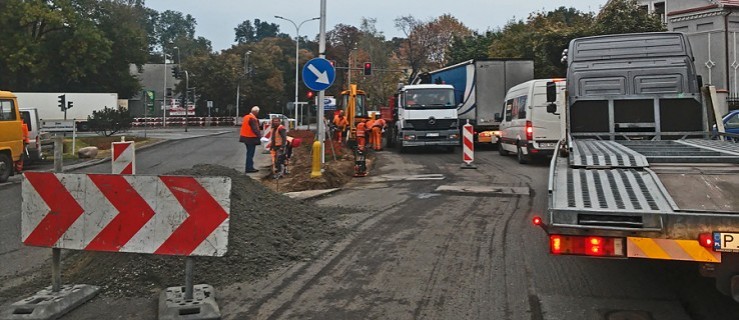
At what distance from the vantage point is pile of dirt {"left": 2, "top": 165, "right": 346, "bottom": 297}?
5.77 metres

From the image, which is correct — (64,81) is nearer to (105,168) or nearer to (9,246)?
(105,168)

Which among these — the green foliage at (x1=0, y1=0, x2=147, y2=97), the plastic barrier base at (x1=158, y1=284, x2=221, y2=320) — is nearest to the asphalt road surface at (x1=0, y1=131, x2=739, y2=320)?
the plastic barrier base at (x1=158, y1=284, x2=221, y2=320)

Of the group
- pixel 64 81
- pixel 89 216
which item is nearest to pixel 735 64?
pixel 89 216

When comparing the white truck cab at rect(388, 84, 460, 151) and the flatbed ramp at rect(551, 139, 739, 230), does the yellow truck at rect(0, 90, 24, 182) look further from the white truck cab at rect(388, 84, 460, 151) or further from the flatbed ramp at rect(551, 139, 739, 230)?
the flatbed ramp at rect(551, 139, 739, 230)

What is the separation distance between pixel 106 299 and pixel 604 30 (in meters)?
32.0

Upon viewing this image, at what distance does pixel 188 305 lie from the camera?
491 cm

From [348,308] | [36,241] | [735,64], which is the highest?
[735,64]

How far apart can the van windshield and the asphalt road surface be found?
39.4 ft

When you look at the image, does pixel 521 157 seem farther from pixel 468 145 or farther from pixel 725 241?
pixel 725 241

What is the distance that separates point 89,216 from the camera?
509cm

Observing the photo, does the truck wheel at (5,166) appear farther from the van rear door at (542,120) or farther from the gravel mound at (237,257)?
the van rear door at (542,120)

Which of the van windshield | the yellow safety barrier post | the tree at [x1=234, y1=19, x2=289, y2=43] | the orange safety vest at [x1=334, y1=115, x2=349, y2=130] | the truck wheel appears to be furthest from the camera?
the tree at [x1=234, y1=19, x2=289, y2=43]

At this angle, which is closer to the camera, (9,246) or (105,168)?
(9,246)

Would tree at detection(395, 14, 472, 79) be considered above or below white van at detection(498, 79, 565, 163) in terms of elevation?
above
